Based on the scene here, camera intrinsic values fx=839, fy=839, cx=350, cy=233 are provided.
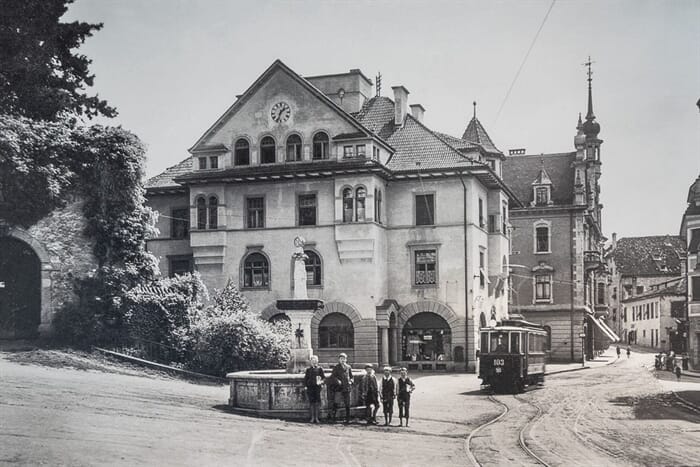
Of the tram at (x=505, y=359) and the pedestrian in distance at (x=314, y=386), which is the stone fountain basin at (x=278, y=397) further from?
the tram at (x=505, y=359)

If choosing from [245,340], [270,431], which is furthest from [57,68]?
[245,340]

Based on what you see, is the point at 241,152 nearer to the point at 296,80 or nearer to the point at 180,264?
the point at 296,80

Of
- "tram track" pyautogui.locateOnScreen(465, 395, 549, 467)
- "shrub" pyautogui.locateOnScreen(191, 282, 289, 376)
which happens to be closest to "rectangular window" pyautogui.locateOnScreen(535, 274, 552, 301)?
"tram track" pyautogui.locateOnScreen(465, 395, 549, 467)

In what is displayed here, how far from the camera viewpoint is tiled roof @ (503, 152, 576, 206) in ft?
228

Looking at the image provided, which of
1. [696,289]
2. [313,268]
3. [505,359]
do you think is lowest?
[505,359]

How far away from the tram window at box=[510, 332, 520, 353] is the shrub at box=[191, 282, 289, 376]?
9.53m

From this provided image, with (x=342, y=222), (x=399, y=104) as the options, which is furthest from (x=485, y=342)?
(x=399, y=104)

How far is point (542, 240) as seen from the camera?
66875 millimetres

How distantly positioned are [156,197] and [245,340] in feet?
66.9

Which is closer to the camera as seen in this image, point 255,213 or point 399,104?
point 255,213

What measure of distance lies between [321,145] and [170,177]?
34.1 feet

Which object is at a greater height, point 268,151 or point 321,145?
point 321,145

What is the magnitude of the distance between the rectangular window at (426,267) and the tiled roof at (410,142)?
4734 millimetres

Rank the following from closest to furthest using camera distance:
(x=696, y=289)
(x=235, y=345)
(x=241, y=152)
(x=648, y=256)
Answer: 1. (x=235, y=345)
2. (x=241, y=152)
3. (x=696, y=289)
4. (x=648, y=256)
